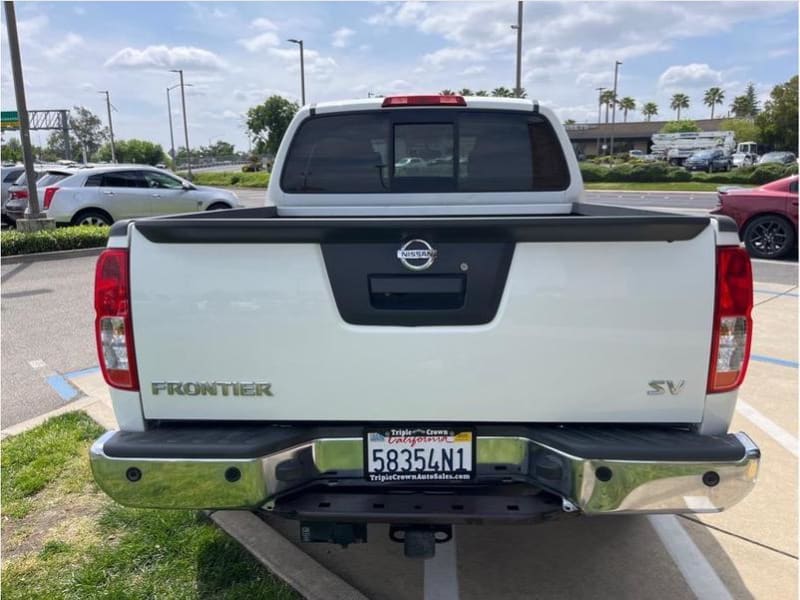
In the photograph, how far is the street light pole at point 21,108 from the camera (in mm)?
12555

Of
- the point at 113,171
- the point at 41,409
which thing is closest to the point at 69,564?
the point at 41,409

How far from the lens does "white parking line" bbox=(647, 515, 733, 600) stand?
2.86 metres

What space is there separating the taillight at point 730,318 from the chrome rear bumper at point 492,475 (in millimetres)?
232

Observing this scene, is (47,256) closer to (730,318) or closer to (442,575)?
(442,575)

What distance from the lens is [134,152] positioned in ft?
294

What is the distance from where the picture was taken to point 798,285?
30.8ft

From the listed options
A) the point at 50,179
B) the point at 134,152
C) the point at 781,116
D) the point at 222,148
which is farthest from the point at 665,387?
the point at 222,148

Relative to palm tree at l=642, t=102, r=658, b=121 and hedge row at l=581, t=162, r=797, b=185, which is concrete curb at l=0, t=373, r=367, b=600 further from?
palm tree at l=642, t=102, r=658, b=121

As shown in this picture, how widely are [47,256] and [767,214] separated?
1315cm

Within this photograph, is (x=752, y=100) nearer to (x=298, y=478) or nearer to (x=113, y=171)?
(x=113, y=171)

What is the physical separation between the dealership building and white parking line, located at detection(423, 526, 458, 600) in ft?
275

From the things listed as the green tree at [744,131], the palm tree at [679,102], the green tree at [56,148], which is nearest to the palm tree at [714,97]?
the palm tree at [679,102]

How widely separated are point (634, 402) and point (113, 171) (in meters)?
14.7

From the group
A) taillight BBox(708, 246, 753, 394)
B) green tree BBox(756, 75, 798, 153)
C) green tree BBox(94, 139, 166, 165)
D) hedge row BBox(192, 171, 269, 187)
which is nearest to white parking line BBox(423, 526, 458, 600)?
taillight BBox(708, 246, 753, 394)
